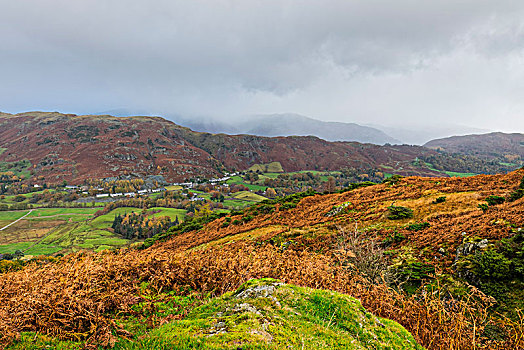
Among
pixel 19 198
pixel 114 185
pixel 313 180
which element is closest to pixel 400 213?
pixel 313 180

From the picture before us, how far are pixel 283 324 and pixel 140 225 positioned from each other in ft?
355

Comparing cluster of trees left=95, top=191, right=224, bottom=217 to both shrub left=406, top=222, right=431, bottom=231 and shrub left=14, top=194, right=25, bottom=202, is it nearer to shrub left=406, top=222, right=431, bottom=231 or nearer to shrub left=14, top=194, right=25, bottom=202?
shrub left=14, top=194, right=25, bottom=202

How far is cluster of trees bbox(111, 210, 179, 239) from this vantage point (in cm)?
8769

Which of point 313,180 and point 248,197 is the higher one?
point 313,180

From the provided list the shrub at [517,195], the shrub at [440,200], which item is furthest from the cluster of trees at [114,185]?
the shrub at [517,195]

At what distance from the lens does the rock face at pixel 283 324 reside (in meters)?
2.53

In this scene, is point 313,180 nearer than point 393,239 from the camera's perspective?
No

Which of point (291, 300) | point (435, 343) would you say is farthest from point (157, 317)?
point (435, 343)

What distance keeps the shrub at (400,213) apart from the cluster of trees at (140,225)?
3321 inches

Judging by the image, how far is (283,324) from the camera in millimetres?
2988

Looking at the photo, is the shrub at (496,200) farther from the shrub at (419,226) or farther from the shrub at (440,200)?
the shrub at (419,226)

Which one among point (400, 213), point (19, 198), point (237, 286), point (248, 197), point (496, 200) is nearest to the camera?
point (237, 286)

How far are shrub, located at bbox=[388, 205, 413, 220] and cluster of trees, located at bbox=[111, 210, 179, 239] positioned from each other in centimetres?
8436

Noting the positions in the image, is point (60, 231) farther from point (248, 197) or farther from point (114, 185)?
point (248, 197)
